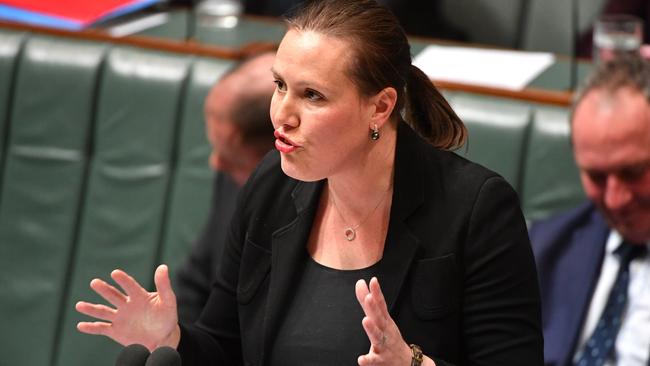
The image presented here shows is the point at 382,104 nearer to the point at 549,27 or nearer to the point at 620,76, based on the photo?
the point at 620,76

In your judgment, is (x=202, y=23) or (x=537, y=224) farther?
(x=202, y=23)

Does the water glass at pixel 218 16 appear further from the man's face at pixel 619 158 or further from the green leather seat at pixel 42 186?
the man's face at pixel 619 158

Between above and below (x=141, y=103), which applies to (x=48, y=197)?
below

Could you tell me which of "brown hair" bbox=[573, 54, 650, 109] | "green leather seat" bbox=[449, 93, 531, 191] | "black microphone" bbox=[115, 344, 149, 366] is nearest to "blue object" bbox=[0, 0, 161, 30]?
"green leather seat" bbox=[449, 93, 531, 191]

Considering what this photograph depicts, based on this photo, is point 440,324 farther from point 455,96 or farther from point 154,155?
point 154,155

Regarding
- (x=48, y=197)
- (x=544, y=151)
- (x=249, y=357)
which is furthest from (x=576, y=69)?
(x=249, y=357)

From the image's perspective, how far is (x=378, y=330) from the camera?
42.3 inches

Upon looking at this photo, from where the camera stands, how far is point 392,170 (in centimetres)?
123

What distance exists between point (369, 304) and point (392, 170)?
0.21 metres

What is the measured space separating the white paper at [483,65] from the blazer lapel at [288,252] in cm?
92

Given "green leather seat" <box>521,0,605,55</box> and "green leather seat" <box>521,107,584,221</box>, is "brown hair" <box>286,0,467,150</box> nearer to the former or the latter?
"green leather seat" <box>521,107,584,221</box>

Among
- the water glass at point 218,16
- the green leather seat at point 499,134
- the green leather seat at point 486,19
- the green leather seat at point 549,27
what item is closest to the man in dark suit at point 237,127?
the green leather seat at point 499,134

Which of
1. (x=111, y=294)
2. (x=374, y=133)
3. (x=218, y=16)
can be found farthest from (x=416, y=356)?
(x=218, y=16)

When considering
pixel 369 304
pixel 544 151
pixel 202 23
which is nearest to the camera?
pixel 369 304
